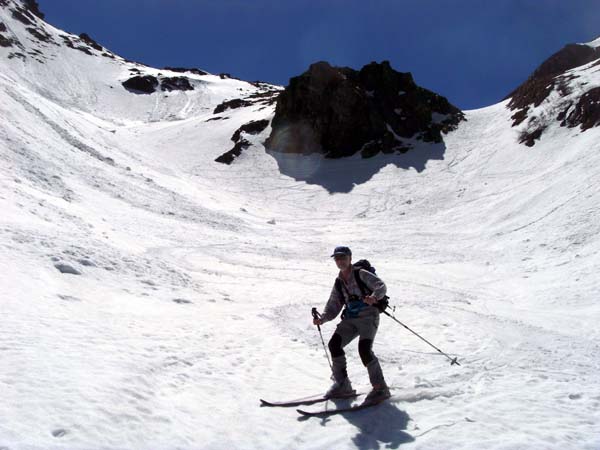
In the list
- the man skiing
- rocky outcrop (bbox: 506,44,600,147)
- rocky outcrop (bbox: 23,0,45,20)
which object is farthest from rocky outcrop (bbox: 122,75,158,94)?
the man skiing

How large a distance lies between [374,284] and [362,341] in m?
0.85

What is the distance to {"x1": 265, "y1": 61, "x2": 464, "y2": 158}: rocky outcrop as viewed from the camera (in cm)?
4400

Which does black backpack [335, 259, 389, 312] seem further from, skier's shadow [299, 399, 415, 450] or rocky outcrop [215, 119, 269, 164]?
rocky outcrop [215, 119, 269, 164]

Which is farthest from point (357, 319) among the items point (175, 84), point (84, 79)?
point (175, 84)

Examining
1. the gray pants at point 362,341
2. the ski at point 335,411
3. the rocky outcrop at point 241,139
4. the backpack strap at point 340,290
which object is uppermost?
the rocky outcrop at point 241,139

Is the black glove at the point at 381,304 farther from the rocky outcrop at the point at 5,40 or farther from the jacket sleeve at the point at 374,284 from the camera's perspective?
the rocky outcrop at the point at 5,40

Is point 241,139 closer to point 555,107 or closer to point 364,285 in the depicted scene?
point 555,107

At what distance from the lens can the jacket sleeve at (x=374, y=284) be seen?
21.1 feet

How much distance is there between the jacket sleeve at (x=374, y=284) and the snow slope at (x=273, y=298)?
1.60 meters

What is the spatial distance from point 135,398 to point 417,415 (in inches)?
146

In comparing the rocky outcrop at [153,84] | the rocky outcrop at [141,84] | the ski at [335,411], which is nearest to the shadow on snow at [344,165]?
the ski at [335,411]

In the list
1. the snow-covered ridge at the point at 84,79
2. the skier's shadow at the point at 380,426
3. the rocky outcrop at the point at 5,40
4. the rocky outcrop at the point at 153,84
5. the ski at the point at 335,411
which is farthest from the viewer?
the rocky outcrop at the point at 153,84

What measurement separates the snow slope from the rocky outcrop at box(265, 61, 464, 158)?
9.94 m

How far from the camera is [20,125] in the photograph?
26.5 meters
